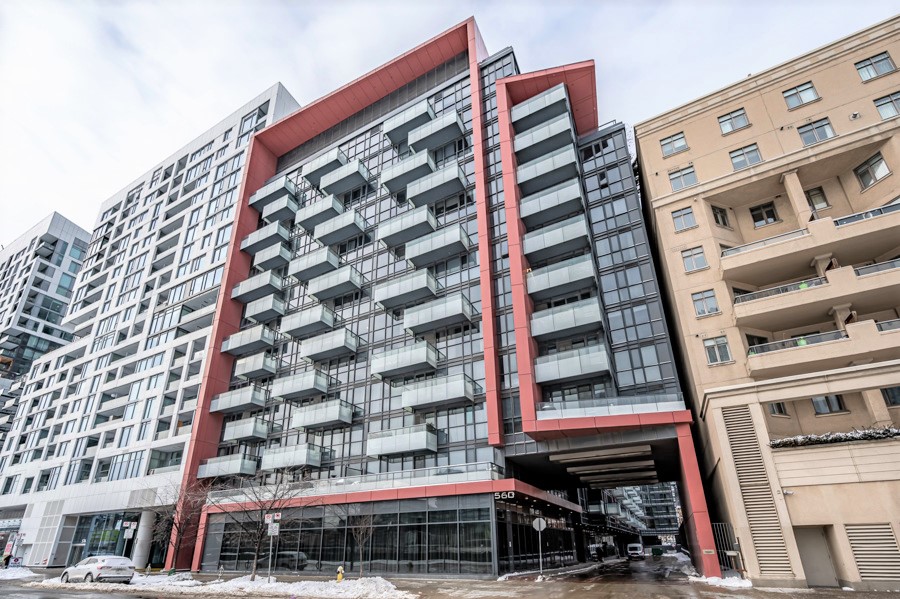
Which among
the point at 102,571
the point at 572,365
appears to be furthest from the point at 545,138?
the point at 102,571

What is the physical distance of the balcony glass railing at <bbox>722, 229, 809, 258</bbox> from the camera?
27.1 metres

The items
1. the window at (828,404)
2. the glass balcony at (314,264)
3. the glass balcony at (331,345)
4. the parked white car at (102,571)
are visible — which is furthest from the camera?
the glass balcony at (314,264)

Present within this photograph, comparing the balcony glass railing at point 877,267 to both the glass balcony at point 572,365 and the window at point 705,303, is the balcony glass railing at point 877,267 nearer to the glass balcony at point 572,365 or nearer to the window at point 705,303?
the window at point 705,303

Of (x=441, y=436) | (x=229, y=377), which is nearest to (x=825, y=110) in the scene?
(x=441, y=436)

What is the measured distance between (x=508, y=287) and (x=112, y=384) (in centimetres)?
4729

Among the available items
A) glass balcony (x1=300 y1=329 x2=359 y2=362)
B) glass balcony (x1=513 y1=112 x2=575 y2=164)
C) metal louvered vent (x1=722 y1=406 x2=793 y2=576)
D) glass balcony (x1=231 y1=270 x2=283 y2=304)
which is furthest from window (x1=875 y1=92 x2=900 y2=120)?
glass balcony (x1=231 y1=270 x2=283 y2=304)

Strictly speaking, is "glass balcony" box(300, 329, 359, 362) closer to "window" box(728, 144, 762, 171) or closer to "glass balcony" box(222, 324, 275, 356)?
"glass balcony" box(222, 324, 275, 356)

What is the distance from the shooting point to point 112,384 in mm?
56125

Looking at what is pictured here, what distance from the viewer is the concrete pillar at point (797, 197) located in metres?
27.7

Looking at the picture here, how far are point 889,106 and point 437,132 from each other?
30430 mm

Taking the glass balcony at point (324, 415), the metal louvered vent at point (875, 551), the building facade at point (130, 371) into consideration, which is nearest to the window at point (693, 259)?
the metal louvered vent at point (875, 551)

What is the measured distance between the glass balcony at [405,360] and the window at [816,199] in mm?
25718

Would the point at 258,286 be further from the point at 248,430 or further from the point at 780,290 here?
the point at 780,290

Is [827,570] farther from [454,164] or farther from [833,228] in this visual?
[454,164]
